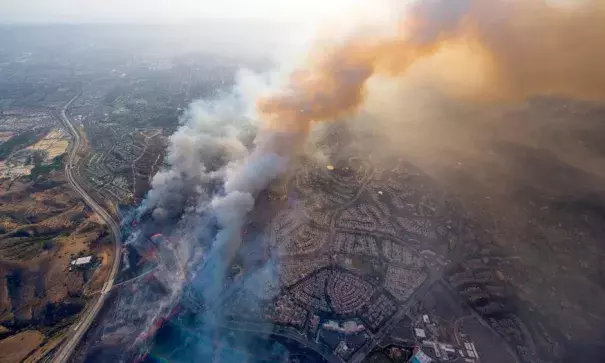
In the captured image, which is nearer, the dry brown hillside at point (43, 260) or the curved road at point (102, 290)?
the curved road at point (102, 290)

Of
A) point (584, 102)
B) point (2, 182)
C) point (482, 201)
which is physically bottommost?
point (2, 182)

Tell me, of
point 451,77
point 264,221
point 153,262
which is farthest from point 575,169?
point 153,262

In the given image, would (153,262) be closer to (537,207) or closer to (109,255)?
(109,255)

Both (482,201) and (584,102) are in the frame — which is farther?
(584,102)

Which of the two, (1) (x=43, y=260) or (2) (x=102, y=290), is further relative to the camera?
(1) (x=43, y=260)

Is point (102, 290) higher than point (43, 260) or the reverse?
higher

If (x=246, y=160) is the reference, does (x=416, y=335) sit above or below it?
below

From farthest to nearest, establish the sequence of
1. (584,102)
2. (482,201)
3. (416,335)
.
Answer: (584,102) < (482,201) < (416,335)

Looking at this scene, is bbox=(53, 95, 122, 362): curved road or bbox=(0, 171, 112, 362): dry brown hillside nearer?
bbox=(53, 95, 122, 362): curved road

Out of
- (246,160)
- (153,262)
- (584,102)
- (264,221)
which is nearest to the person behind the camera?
(153,262)
